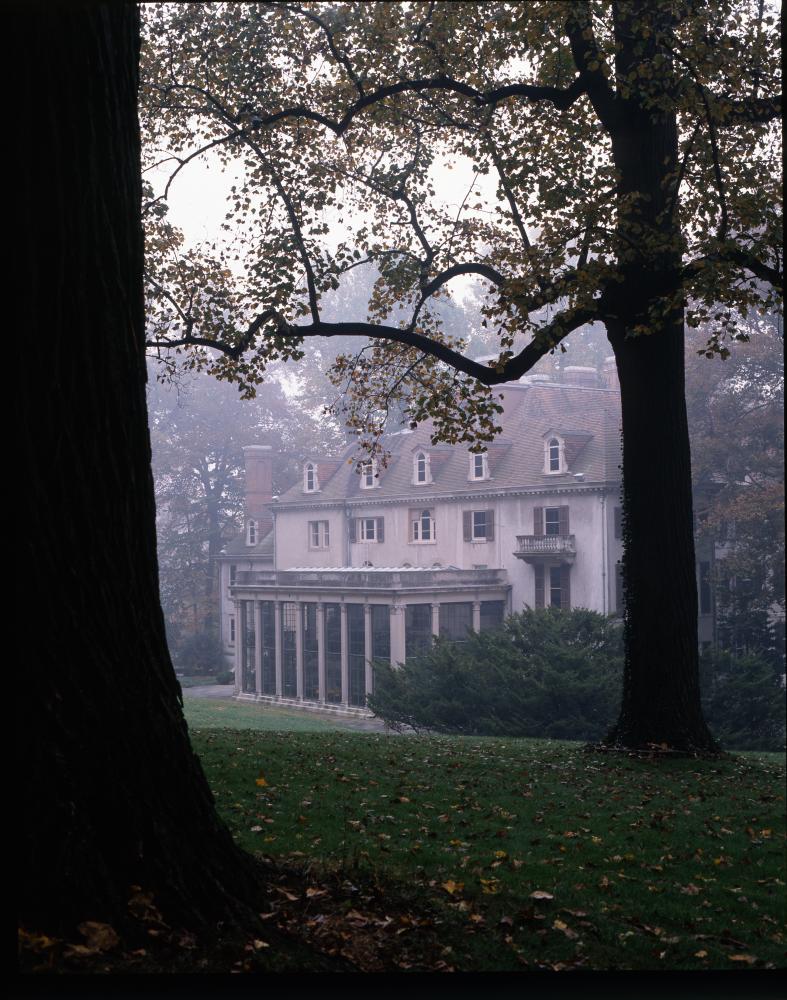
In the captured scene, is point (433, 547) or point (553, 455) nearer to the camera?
point (553, 455)

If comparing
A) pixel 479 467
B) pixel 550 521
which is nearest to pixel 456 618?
pixel 550 521

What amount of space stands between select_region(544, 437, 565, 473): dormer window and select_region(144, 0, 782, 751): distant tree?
22.5m

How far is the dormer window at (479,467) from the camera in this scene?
4041 centimetres

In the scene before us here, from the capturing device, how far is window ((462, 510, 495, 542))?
39.6 meters

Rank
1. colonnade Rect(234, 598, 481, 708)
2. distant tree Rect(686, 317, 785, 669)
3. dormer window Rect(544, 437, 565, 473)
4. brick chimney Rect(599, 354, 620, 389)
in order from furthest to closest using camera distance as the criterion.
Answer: brick chimney Rect(599, 354, 620, 389) < dormer window Rect(544, 437, 565, 473) < colonnade Rect(234, 598, 481, 708) < distant tree Rect(686, 317, 785, 669)

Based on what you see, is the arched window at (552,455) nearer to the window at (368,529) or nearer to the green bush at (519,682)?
the window at (368,529)

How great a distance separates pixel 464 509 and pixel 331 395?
564 inches

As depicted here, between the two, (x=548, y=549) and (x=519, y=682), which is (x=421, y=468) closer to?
(x=548, y=549)

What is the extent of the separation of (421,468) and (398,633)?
766cm

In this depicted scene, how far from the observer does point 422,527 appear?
41781 mm

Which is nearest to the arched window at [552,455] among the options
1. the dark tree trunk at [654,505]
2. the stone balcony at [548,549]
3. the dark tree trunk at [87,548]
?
the stone balcony at [548,549]

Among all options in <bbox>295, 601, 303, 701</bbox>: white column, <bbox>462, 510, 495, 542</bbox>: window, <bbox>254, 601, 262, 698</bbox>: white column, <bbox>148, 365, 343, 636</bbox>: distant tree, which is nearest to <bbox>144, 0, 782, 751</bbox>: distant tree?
<bbox>462, 510, 495, 542</bbox>: window

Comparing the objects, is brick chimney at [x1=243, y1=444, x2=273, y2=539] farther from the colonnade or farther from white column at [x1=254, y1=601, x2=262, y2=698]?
white column at [x1=254, y1=601, x2=262, y2=698]

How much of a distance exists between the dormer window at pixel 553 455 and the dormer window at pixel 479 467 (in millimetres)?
2510
